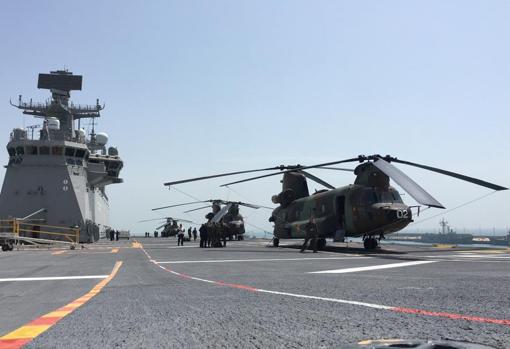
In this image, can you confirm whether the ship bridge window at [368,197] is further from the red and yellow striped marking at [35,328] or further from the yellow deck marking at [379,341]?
the yellow deck marking at [379,341]

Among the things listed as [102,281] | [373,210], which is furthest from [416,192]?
[102,281]

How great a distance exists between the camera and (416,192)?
15.7 meters

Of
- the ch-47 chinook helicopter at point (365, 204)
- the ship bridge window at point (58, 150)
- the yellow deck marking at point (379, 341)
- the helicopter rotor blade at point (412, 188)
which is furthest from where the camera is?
the ship bridge window at point (58, 150)

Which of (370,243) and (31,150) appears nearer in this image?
(370,243)

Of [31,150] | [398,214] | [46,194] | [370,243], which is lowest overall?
[370,243]

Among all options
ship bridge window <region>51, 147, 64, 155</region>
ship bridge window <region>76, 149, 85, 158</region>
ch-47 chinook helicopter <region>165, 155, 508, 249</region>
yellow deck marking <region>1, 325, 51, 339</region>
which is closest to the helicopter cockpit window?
ch-47 chinook helicopter <region>165, 155, 508, 249</region>

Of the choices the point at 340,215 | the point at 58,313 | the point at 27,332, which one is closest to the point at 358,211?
the point at 340,215

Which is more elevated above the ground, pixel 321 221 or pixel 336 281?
pixel 321 221

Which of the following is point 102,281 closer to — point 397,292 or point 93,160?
point 397,292

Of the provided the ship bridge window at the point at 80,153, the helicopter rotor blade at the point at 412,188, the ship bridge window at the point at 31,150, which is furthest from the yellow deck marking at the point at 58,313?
the ship bridge window at the point at 80,153

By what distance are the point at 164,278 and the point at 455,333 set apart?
707 cm

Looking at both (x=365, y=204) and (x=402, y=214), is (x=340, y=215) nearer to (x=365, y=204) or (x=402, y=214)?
(x=365, y=204)

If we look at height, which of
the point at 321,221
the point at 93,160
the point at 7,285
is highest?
the point at 93,160

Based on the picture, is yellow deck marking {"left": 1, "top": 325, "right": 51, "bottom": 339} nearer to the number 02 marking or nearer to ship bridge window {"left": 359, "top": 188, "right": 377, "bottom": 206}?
the number 02 marking
